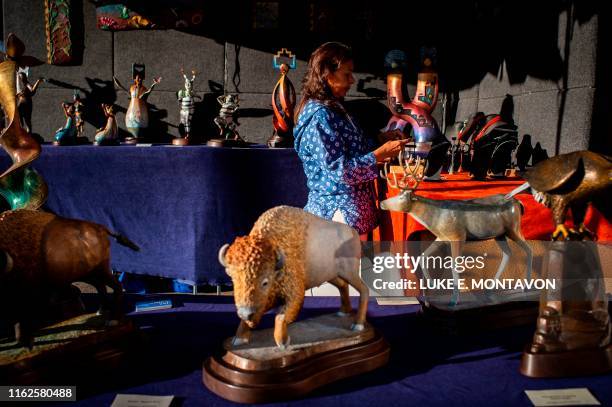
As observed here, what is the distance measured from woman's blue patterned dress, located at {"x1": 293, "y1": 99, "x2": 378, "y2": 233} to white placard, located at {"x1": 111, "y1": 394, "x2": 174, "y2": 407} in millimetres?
974

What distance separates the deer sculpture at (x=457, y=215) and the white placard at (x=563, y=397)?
21.6 inches

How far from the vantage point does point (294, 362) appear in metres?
0.94

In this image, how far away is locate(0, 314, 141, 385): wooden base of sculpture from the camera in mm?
959

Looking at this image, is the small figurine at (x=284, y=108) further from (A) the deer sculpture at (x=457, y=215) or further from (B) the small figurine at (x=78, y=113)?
(A) the deer sculpture at (x=457, y=215)

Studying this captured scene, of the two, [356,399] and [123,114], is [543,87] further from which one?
[123,114]

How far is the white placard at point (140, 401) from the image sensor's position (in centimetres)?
88

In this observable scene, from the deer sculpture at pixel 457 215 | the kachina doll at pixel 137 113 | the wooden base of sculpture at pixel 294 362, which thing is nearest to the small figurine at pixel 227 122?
the kachina doll at pixel 137 113

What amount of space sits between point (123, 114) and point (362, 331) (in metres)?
3.54

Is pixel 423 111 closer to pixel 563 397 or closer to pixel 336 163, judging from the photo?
pixel 336 163

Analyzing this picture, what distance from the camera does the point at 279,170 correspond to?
291 cm

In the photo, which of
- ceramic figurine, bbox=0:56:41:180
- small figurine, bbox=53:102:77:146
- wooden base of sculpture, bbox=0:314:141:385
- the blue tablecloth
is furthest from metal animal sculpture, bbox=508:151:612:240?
small figurine, bbox=53:102:77:146

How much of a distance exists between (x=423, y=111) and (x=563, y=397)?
2.10 metres

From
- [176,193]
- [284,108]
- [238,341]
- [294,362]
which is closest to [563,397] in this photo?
[294,362]

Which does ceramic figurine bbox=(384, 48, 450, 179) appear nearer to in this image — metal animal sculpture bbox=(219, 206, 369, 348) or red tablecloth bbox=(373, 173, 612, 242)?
red tablecloth bbox=(373, 173, 612, 242)
